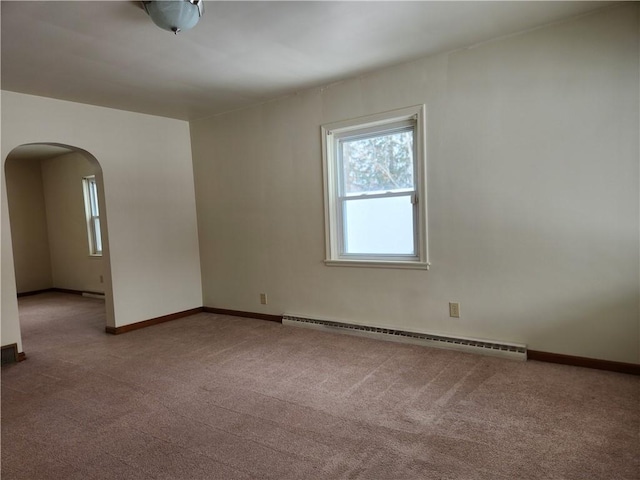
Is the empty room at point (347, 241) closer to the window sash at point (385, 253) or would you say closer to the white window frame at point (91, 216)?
the window sash at point (385, 253)

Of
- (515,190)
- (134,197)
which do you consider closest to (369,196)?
(515,190)

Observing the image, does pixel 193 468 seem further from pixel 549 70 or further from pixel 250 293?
pixel 549 70

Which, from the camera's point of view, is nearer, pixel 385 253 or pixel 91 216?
pixel 385 253

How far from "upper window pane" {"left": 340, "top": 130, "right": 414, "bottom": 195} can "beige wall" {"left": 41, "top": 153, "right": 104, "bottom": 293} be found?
4.84m

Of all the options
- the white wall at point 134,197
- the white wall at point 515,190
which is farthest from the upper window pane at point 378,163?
the white wall at point 134,197

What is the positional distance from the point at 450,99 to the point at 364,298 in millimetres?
1899

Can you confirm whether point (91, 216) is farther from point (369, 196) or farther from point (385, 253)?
point (385, 253)

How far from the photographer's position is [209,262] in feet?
16.3

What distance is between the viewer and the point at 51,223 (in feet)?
23.9

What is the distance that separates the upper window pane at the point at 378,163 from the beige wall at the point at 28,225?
6.41m

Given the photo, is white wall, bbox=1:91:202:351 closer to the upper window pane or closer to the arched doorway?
the upper window pane

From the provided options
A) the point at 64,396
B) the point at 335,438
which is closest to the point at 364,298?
the point at 335,438

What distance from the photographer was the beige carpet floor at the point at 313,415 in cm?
183

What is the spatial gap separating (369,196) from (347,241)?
0.52m
